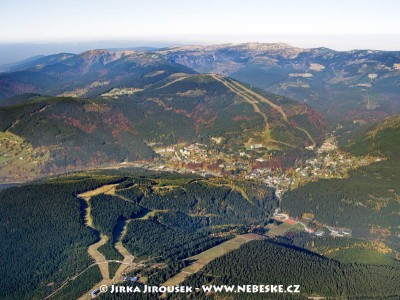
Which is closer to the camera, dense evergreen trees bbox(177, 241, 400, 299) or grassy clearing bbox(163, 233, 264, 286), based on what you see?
dense evergreen trees bbox(177, 241, 400, 299)

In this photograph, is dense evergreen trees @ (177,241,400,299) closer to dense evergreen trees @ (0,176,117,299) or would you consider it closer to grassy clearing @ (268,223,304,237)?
grassy clearing @ (268,223,304,237)

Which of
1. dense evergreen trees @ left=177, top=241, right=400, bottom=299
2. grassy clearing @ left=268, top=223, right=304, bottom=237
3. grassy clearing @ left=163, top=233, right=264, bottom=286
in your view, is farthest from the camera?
grassy clearing @ left=268, top=223, right=304, bottom=237

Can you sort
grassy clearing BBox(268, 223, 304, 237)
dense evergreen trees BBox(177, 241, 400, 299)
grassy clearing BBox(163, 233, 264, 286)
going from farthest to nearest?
1. grassy clearing BBox(268, 223, 304, 237)
2. grassy clearing BBox(163, 233, 264, 286)
3. dense evergreen trees BBox(177, 241, 400, 299)

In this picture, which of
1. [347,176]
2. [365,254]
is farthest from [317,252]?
[347,176]

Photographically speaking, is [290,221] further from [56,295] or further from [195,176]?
[56,295]

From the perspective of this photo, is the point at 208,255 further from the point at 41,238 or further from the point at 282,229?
the point at 41,238

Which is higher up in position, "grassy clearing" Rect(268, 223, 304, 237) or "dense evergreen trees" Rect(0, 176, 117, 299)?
"dense evergreen trees" Rect(0, 176, 117, 299)

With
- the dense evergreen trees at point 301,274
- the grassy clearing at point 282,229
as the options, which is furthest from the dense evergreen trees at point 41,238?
the grassy clearing at point 282,229

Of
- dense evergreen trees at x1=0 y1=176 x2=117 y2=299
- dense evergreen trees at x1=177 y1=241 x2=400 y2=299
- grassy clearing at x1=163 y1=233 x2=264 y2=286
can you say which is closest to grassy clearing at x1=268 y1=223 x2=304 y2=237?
grassy clearing at x1=163 y1=233 x2=264 y2=286
